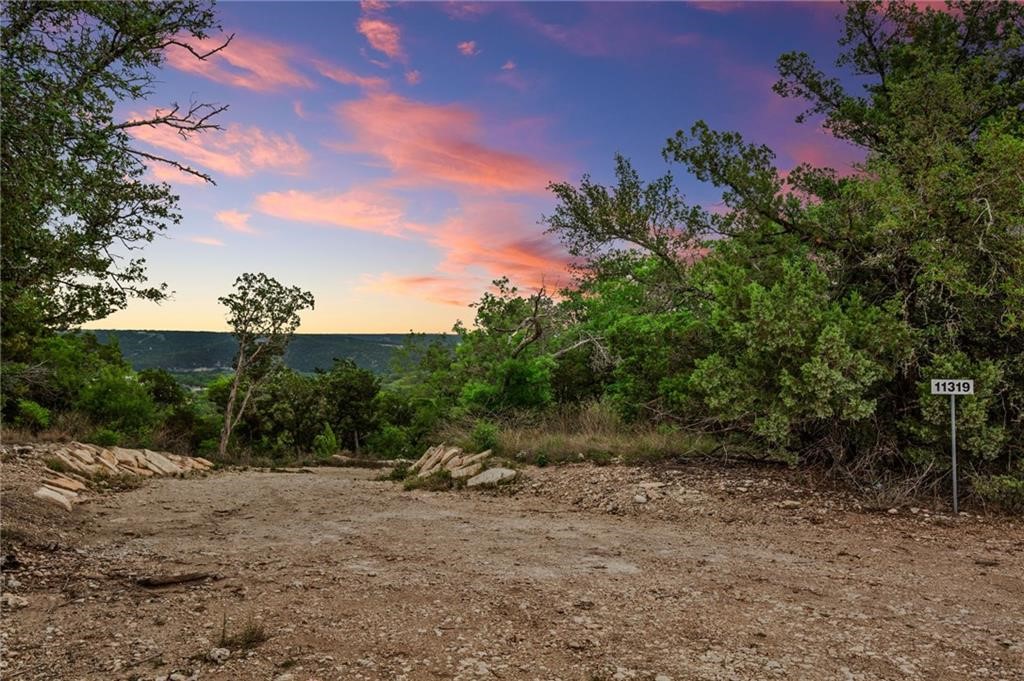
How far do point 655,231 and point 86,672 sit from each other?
46.0ft

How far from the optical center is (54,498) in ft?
26.8

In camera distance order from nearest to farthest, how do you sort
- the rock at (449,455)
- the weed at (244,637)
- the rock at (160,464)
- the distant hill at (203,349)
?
the weed at (244,637) < the rock at (449,455) < the rock at (160,464) < the distant hill at (203,349)

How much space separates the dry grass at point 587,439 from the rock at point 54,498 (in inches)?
288

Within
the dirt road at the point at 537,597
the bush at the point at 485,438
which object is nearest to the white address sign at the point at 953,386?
the dirt road at the point at 537,597

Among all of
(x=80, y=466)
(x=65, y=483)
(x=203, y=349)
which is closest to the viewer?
(x=65, y=483)

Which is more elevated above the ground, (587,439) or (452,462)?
(587,439)

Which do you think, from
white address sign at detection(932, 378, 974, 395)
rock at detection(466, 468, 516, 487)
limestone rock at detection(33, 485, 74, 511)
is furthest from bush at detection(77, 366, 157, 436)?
white address sign at detection(932, 378, 974, 395)

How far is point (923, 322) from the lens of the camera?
30.6ft

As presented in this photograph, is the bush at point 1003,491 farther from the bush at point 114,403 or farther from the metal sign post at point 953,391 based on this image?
the bush at point 114,403

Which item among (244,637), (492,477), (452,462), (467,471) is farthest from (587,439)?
(244,637)

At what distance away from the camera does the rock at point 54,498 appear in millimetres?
8070

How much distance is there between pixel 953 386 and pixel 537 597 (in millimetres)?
6864

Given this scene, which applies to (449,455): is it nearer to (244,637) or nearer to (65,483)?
(65,483)

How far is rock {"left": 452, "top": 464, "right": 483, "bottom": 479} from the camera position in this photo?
11.5 m
